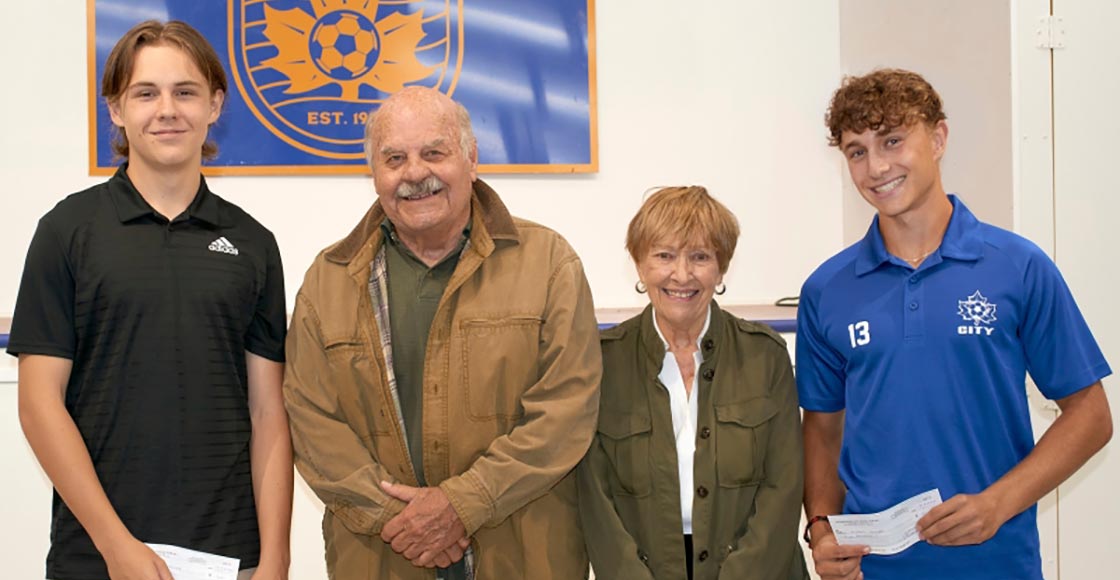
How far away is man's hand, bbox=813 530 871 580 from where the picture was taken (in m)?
2.17

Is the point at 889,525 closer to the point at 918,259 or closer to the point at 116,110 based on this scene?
the point at 918,259

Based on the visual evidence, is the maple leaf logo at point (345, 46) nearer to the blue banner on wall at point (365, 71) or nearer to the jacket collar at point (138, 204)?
the blue banner on wall at point (365, 71)

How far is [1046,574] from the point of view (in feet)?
10.9

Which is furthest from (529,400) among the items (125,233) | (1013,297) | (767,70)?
(767,70)

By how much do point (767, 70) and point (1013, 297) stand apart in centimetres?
246

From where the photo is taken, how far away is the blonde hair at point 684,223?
2.32m

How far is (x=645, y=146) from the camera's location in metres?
4.29

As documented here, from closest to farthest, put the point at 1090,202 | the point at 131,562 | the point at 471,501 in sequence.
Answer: the point at 131,562 < the point at 471,501 < the point at 1090,202

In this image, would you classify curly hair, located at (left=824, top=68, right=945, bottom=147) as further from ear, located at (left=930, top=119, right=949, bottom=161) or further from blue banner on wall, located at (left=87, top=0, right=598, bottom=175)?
blue banner on wall, located at (left=87, top=0, right=598, bottom=175)

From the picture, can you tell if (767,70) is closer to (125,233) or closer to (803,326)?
(803,326)

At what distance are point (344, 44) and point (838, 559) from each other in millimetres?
2873

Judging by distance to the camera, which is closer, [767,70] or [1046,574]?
[1046,574]

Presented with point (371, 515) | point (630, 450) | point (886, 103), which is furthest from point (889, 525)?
point (371, 515)

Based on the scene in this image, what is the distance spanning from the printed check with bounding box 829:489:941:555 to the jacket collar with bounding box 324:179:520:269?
94cm
